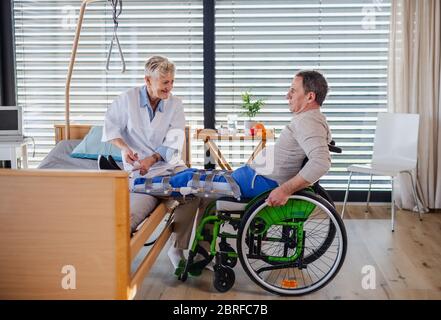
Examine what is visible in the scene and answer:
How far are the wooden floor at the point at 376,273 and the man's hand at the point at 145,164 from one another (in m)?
0.56

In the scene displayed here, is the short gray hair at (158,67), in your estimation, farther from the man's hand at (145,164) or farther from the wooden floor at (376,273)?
the wooden floor at (376,273)

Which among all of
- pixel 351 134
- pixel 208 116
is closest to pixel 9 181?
pixel 208 116

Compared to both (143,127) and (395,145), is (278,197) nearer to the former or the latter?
(143,127)

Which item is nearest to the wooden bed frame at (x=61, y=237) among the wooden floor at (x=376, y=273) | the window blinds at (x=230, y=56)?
the wooden floor at (x=376, y=273)

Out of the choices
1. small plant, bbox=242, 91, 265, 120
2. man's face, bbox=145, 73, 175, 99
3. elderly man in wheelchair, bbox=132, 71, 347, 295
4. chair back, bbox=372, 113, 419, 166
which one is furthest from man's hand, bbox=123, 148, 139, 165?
chair back, bbox=372, 113, 419, 166

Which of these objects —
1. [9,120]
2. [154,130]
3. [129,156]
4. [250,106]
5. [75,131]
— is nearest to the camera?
[129,156]

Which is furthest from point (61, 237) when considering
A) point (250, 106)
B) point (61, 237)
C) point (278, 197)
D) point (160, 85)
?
point (250, 106)

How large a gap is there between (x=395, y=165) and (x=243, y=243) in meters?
1.95

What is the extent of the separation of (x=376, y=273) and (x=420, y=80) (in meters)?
1.94

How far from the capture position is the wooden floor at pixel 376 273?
292 centimetres

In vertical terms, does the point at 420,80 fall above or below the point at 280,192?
above

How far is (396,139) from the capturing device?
178 inches

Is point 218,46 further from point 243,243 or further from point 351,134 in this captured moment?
point 243,243
